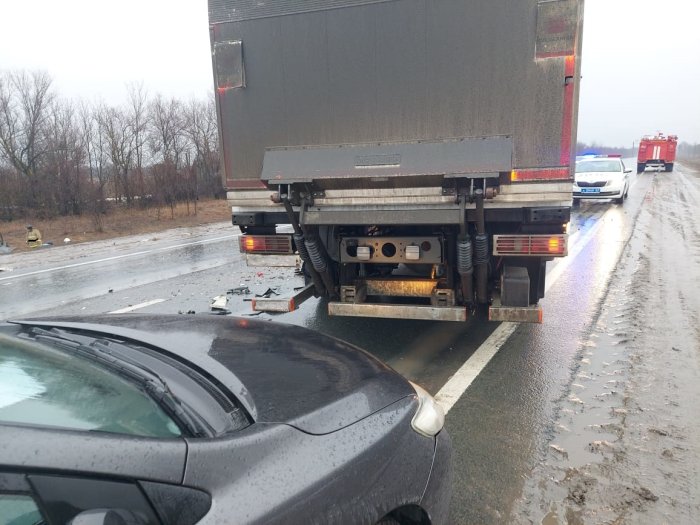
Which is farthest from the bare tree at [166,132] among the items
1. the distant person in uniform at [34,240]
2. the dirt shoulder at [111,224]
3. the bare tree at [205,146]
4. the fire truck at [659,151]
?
the fire truck at [659,151]

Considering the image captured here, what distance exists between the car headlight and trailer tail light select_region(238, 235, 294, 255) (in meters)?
3.30

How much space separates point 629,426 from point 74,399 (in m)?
3.42

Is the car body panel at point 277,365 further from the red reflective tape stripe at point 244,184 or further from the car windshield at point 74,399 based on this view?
the red reflective tape stripe at point 244,184

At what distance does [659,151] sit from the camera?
138 ft

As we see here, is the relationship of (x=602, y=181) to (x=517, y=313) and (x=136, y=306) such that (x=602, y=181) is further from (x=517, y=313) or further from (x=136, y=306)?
(x=136, y=306)

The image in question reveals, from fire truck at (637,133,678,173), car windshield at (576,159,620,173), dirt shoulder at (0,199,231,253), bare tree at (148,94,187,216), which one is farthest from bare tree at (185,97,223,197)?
fire truck at (637,133,678,173)

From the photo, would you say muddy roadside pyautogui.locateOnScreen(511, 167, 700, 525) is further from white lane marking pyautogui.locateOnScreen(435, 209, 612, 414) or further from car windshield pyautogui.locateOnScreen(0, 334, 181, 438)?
car windshield pyautogui.locateOnScreen(0, 334, 181, 438)

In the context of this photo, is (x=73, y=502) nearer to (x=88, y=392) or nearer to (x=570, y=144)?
(x=88, y=392)

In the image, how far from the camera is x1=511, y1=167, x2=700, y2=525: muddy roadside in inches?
102

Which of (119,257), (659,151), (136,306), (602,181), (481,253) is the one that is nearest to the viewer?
(481,253)

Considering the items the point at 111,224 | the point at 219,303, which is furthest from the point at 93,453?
the point at 111,224

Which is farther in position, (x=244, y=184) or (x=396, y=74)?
(x=244, y=184)

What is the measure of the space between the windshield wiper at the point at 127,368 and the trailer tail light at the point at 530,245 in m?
3.39

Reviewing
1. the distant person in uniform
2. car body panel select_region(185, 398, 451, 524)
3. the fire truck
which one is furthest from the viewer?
the fire truck
